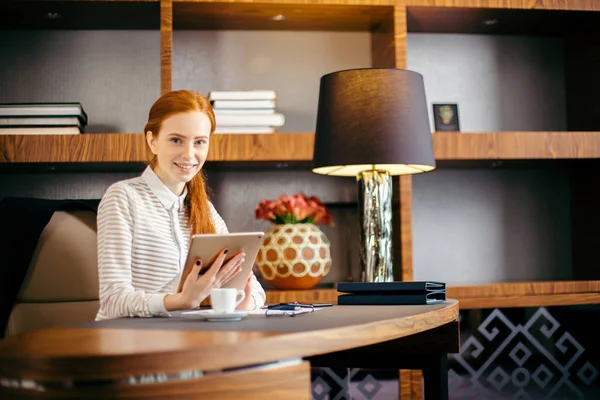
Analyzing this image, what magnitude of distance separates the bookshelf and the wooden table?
4.78 feet

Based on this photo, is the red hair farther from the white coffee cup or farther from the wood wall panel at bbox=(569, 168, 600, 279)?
the wood wall panel at bbox=(569, 168, 600, 279)

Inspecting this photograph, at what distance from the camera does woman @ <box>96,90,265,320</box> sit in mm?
1775

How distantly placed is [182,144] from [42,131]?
110 centimetres

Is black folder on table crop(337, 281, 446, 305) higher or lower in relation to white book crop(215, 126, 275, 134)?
lower

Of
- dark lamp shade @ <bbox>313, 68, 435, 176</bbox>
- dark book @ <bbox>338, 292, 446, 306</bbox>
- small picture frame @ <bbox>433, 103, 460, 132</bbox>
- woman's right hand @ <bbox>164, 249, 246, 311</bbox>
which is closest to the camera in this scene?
woman's right hand @ <bbox>164, 249, 246, 311</bbox>

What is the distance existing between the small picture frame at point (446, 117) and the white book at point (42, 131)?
57.3 inches

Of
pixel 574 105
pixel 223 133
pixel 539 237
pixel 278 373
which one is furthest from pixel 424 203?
pixel 278 373

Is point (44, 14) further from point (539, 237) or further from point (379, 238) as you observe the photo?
point (539, 237)

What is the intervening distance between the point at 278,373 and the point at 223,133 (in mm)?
1823

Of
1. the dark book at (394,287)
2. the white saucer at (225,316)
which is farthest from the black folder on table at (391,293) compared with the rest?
the white saucer at (225,316)

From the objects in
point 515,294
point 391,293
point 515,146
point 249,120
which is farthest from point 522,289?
point 391,293

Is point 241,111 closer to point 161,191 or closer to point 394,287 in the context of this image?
point 161,191

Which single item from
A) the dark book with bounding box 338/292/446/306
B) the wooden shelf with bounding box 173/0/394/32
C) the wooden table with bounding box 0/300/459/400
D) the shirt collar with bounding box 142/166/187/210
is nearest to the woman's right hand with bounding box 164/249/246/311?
the wooden table with bounding box 0/300/459/400

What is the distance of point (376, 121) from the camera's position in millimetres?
2260
